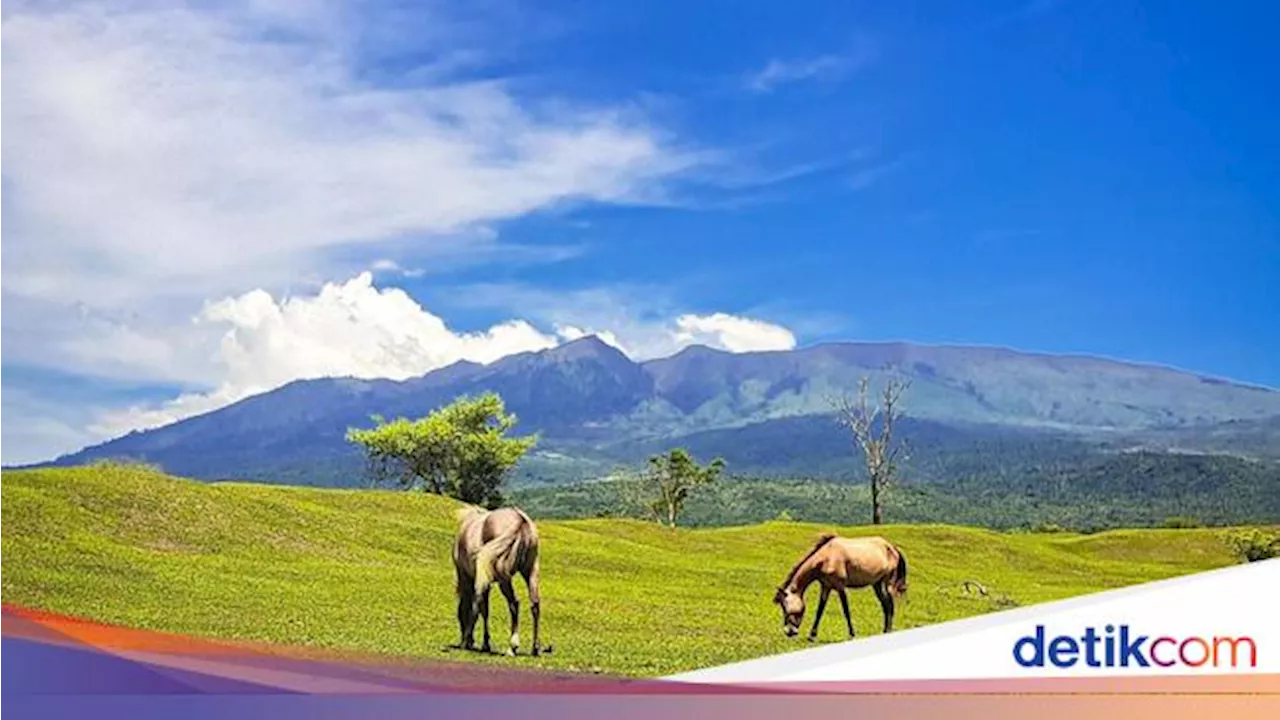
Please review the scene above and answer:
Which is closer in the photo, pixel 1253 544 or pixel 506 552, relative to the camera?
pixel 1253 544

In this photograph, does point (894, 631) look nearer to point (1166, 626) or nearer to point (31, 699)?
point (1166, 626)

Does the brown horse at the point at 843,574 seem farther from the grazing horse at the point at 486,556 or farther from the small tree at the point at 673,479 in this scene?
the grazing horse at the point at 486,556

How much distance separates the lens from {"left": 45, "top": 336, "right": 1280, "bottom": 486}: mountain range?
21.5ft

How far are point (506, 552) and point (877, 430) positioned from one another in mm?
1593

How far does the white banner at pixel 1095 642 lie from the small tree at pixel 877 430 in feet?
2.00

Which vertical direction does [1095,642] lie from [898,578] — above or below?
below

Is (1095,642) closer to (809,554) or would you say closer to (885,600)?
(885,600)

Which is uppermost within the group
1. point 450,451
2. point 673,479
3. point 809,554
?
point 450,451

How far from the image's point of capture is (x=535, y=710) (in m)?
6.68

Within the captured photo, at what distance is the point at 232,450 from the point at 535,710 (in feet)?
5.15

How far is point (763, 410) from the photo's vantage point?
679cm

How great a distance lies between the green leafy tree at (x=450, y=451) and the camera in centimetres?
689

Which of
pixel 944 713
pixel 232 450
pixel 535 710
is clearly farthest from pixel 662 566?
pixel 232 450

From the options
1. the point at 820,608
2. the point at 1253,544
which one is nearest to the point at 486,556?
the point at 820,608
